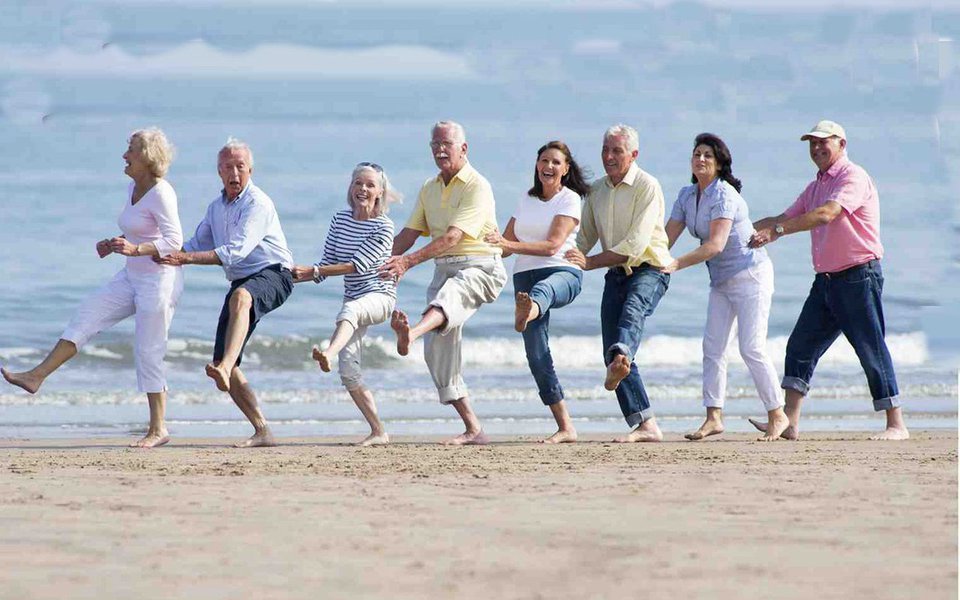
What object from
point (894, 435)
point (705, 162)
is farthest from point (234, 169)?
point (894, 435)

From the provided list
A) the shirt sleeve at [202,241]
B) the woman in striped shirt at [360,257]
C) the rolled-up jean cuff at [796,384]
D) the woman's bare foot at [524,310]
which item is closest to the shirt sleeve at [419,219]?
the woman in striped shirt at [360,257]

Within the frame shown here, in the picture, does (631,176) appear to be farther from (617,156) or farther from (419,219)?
(419,219)

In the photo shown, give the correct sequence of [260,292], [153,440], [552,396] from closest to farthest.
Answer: [260,292] → [153,440] → [552,396]

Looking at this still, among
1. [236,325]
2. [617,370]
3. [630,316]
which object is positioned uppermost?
[630,316]

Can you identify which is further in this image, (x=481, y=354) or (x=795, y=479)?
(x=481, y=354)

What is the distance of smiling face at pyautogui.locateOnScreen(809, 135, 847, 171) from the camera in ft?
24.2

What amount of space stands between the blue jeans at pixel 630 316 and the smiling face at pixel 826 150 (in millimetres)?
997

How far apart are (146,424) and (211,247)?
2.20 meters

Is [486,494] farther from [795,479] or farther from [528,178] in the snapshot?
[528,178]

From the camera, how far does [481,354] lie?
14.5 metres

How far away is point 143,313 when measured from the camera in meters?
7.24

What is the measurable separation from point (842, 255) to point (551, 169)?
1565 mm

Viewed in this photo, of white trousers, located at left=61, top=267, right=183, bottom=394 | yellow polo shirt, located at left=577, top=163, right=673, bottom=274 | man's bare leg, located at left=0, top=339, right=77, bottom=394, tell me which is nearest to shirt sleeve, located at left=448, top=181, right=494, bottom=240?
yellow polo shirt, located at left=577, top=163, right=673, bottom=274

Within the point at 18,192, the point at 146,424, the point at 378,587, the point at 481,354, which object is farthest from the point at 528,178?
the point at 378,587
